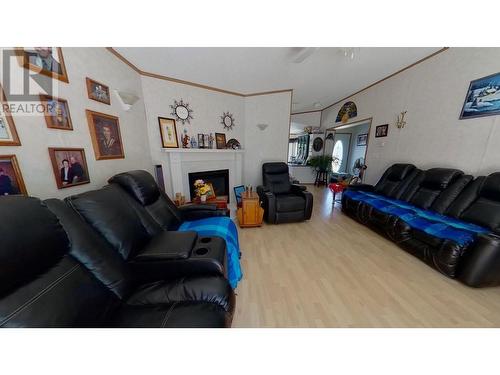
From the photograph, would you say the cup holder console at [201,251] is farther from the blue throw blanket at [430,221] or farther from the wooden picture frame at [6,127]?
the blue throw blanket at [430,221]

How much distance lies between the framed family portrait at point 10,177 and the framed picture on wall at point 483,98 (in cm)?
408

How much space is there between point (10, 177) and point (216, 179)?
2370 mm

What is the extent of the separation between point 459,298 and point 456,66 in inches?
106

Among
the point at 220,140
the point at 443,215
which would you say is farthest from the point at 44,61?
the point at 443,215

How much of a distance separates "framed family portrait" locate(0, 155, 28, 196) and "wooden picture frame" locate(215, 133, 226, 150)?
91.9 inches

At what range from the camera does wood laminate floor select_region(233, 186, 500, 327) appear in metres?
1.10

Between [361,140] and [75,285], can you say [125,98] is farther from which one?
[361,140]

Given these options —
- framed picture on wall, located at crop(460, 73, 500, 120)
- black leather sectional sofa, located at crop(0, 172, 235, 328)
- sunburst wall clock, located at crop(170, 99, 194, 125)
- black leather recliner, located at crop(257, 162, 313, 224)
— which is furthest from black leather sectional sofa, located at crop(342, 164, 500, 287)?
sunburst wall clock, located at crop(170, 99, 194, 125)

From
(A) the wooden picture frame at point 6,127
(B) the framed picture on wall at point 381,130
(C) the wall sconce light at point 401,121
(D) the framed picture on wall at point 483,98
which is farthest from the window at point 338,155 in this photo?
(A) the wooden picture frame at point 6,127

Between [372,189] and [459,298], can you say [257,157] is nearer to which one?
[372,189]

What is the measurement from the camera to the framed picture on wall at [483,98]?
5.40ft
